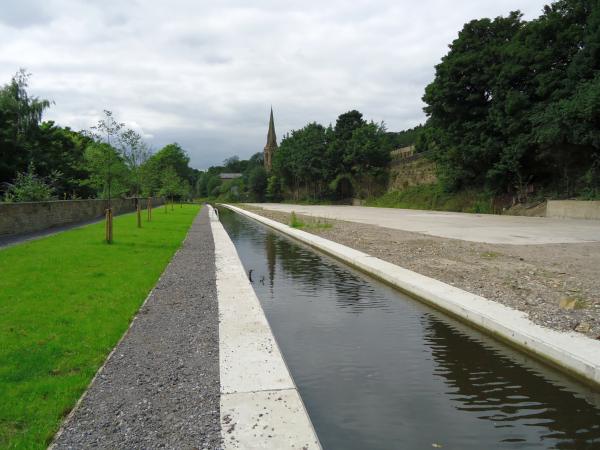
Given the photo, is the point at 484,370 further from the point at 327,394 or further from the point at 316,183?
the point at 316,183

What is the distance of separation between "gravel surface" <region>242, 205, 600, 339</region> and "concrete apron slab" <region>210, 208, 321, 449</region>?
12.2 ft

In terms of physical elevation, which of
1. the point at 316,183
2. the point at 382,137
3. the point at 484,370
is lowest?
the point at 484,370

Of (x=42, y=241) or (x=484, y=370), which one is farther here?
(x=42, y=241)

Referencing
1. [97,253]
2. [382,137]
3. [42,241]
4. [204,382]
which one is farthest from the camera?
[382,137]

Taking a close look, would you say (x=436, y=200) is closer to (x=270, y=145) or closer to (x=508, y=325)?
(x=508, y=325)

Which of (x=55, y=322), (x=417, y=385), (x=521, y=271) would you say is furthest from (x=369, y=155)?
(x=417, y=385)

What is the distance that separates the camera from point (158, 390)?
4043 millimetres

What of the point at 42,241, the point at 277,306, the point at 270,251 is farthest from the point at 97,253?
the point at 277,306

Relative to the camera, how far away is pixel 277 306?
25.8 feet

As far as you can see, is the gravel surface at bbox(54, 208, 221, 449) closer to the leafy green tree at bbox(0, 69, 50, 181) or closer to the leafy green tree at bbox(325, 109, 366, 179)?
the leafy green tree at bbox(0, 69, 50, 181)

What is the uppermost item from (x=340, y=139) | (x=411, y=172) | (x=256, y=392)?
(x=340, y=139)

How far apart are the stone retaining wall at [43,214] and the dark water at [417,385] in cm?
1372

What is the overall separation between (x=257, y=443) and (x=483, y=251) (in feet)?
36.7

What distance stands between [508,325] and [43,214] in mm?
20375
